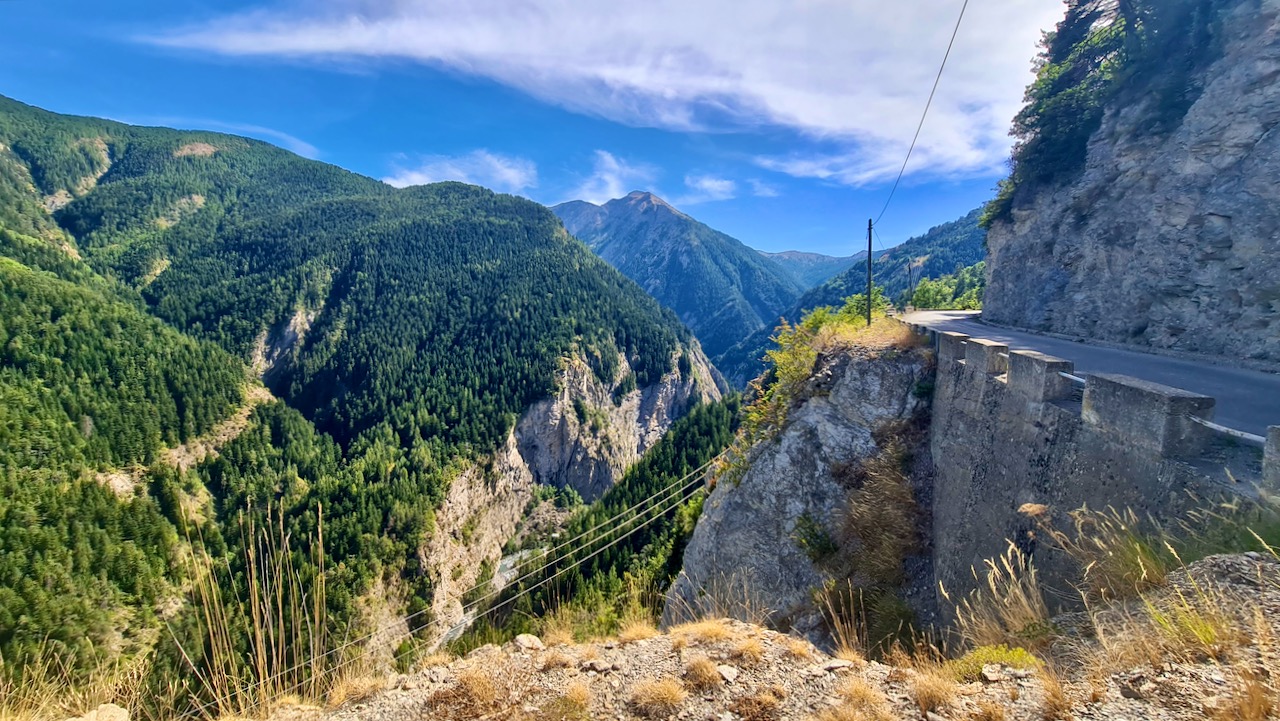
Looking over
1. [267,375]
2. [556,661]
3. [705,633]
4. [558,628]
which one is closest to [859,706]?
[705,633]

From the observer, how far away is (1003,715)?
3490 mm

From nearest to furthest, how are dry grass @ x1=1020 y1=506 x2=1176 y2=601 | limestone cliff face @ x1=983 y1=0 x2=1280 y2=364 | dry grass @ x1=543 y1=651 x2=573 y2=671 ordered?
dry grass @ x1=1020 y1=506 x2=1176 y2=601 → dry grass @ x1=543 y1=651 x2=573 y2=671 → limestone cliff face @ x1=983 y1=0 x2=1280 y2=364

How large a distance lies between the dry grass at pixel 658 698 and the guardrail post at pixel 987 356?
26.2 ft

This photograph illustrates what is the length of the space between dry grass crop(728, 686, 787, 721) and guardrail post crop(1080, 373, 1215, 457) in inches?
201

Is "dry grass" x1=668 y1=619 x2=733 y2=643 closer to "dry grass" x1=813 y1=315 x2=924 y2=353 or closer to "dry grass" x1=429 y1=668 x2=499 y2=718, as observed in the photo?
"dry grass" x1=429 y1=668 x2=499 y2=718

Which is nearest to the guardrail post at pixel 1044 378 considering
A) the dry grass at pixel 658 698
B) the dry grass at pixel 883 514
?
the dry grass at pixel 883 514

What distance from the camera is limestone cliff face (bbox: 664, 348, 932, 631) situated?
11.6 m

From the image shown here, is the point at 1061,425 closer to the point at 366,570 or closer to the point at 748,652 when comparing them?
the point at 748,652

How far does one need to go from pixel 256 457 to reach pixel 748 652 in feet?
293

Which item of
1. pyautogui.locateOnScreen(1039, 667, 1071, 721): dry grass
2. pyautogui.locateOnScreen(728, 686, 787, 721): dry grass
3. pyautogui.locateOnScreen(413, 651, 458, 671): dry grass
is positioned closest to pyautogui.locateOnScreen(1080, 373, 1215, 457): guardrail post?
pyautogui.locateOnScreen(1039, 667, 1071, 721): dry grass

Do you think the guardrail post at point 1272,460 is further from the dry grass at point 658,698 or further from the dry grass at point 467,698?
the dry grass at point 467,698

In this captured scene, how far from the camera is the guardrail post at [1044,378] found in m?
7.75

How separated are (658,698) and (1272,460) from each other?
6000mm

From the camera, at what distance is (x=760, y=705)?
4.45m
